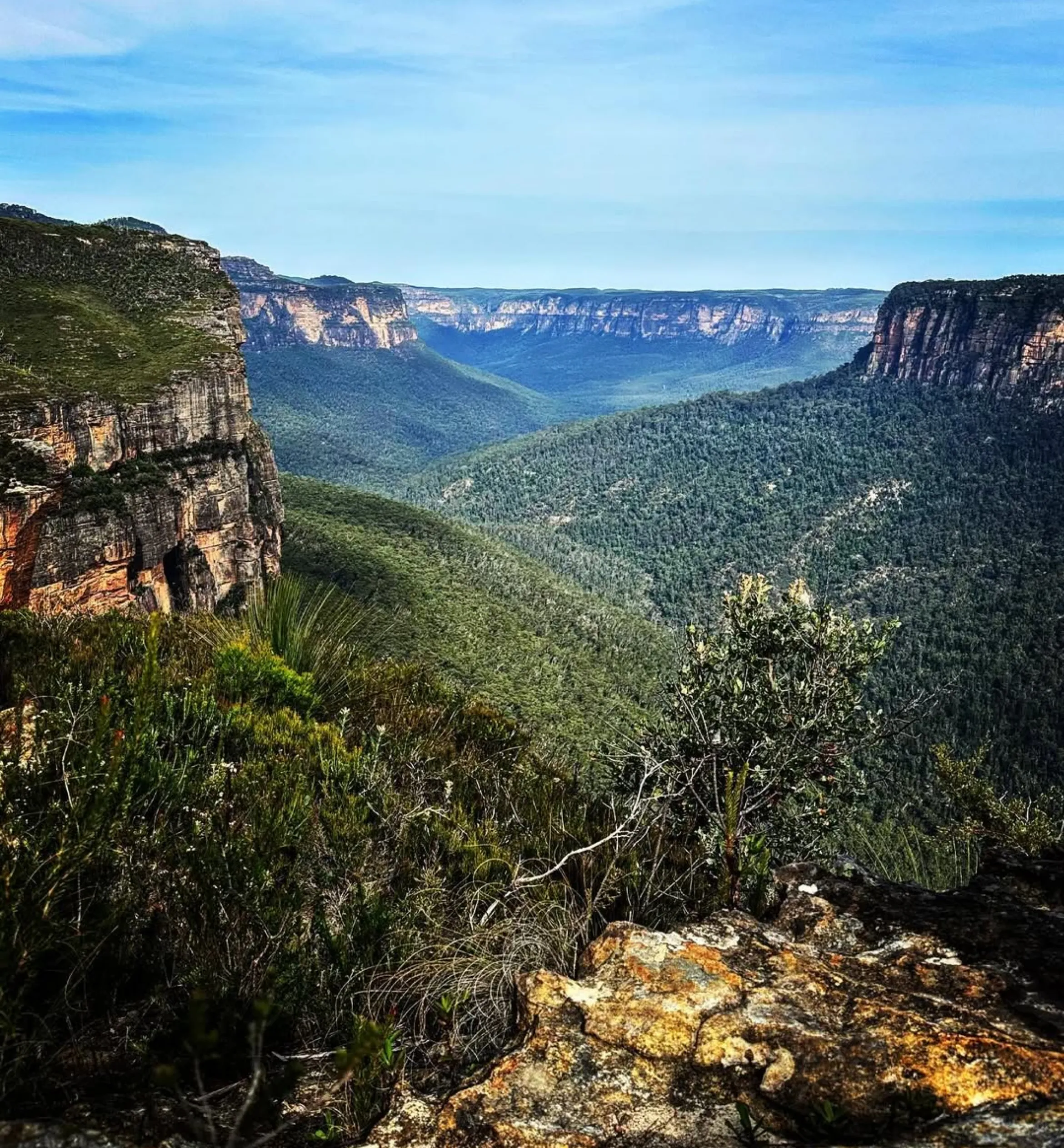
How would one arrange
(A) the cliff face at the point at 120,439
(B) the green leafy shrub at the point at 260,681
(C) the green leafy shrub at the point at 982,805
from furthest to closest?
(A) the cliff face at the point at 120,439 < (C) the green leafy shrub at the point at 982,805 < (B) the green leafy shrub at the point at 260,681

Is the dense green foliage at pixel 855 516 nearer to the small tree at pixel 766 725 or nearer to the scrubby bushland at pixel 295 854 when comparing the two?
the small tree at pixel 766 725

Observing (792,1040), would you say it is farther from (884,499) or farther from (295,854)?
(884,499)

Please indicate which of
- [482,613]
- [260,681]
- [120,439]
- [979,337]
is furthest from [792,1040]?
[979,337]

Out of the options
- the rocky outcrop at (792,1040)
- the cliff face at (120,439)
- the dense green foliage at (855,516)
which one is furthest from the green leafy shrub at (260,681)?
the dense green foliage at (855,516)

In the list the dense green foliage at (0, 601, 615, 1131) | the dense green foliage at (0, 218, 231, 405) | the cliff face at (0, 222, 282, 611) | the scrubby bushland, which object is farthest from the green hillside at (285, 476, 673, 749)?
the dense green foliage at (0, 601, 615, 1131)

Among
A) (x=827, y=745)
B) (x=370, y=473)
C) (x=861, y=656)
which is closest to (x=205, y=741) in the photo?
(x=827, y=745)

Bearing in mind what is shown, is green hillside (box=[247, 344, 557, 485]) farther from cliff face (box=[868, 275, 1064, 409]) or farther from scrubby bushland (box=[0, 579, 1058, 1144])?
scrubby bushland (box=[0, 579, 1058, 1144])
